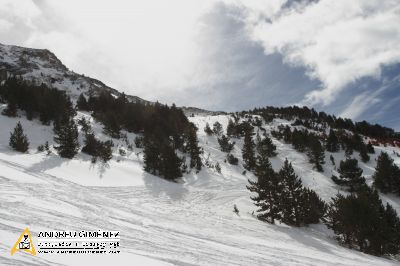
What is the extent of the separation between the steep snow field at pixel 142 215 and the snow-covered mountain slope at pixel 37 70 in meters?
34.8

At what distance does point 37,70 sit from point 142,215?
65.8 metres

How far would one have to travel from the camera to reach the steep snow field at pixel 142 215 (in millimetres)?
8023

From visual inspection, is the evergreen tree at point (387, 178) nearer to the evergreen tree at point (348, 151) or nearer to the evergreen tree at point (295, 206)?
the evergreen tree at point (348, 151)

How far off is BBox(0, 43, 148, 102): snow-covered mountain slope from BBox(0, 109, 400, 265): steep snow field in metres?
34.8

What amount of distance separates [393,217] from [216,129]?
2967cm

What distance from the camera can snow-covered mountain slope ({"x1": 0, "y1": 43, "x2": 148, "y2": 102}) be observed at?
59438 mm

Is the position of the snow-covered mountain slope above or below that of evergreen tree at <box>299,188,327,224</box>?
above

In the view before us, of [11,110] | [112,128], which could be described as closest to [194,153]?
[112,128]

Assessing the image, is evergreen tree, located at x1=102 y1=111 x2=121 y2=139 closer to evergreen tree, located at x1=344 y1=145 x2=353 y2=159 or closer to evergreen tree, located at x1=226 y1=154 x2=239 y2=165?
evergreen tree, located at x1=226 y1=154 x2=239 y2=165

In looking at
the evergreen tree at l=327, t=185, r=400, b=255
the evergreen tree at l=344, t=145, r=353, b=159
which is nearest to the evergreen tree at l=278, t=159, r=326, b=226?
the evergreen tree at l=327, t=185, r=400, b=255

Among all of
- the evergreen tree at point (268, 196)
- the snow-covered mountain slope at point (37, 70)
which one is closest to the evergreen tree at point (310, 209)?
the evergreen tree at point (268, 196)

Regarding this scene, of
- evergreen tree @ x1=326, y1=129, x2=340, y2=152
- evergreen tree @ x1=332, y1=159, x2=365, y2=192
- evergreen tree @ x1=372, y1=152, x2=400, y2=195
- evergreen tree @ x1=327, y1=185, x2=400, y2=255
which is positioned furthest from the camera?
evergreen tree @ x1=326, y1=129, x2=340, y2=152

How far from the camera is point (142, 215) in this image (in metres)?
13.2

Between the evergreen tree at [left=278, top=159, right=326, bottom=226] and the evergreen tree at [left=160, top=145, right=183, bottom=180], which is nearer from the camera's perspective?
the evergreen tree at [left=278, top=159, right=326, bottom=226]
